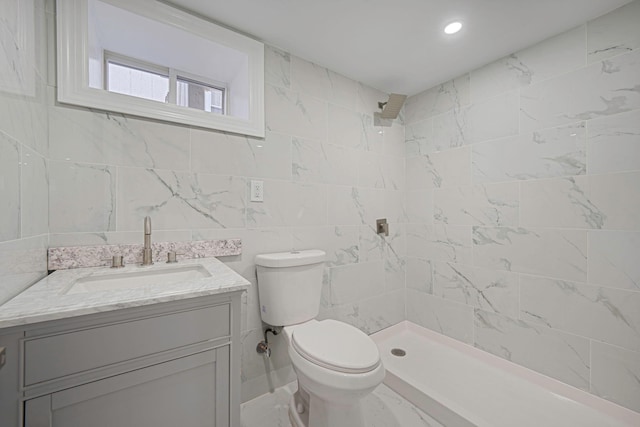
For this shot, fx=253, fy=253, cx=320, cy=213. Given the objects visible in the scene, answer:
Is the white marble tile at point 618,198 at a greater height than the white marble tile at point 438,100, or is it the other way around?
the white marble tile at point 438,100

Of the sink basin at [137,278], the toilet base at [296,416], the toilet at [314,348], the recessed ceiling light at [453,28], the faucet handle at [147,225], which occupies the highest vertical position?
the recessed ceiling light at [453,28]

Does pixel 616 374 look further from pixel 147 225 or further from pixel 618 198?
pixel 147 225

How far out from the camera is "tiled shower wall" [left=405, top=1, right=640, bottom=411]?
4.29 feet

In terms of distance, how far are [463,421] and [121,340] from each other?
1.57 m

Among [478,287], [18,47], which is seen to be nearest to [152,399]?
[18,47]

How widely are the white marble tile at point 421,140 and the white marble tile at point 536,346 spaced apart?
52.0 inches

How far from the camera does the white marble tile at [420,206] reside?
216 cm

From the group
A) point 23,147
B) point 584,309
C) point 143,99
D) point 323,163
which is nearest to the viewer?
point 23,147

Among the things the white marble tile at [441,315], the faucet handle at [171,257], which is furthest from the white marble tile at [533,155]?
the faucet handle at [171,257]

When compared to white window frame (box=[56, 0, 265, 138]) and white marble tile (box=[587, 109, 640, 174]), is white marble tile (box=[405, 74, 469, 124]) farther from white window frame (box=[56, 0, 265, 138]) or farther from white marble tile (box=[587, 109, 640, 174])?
white window frame (box=[56, 0, 265, 138])

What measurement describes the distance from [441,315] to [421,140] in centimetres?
148

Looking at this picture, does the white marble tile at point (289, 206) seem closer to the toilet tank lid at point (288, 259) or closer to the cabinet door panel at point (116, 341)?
the toilet tank lid at point (288, 259)

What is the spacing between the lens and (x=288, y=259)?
1449 millimetres

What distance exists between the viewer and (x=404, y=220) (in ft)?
7.64
